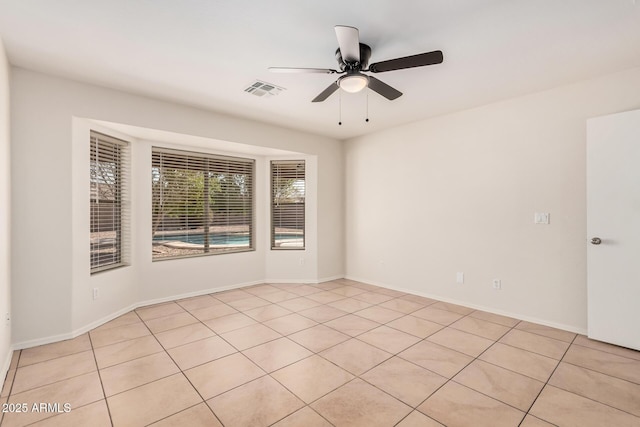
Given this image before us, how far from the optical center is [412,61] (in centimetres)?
220

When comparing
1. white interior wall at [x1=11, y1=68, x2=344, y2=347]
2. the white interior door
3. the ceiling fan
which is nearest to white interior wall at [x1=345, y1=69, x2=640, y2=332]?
the white interior door

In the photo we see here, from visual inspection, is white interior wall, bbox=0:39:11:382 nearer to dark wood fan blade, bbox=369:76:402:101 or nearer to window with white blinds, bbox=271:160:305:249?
dark wood fan blade, bbox=369:76:402:101

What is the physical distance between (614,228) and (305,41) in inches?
131

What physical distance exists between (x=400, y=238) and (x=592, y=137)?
258 centimetres

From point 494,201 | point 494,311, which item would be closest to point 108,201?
point 494,201

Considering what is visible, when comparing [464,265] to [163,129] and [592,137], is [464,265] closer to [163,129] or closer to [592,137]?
[592,137]

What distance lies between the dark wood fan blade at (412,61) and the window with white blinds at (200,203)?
3.32m

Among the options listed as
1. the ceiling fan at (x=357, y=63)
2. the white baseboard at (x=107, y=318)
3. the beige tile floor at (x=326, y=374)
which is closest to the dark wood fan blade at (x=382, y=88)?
the ceiling fan at (x=357, y=63)

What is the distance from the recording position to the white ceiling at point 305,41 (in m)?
2.03

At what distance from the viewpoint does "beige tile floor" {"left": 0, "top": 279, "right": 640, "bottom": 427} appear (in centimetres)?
192

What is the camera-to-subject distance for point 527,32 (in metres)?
2.29

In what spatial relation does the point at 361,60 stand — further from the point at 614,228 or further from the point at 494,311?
the point at 494,311

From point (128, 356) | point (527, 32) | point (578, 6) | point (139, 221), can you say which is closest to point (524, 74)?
point (527, 32)

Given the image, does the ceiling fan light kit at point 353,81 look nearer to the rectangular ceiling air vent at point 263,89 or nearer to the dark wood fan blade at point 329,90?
the dark wood fan blade at point 329,90
